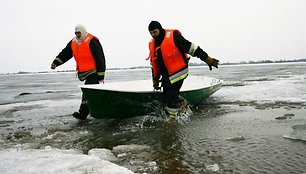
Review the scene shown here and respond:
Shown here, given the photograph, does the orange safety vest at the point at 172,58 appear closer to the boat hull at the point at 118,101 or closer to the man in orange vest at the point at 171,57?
the man in orange vest at the point at 171,57

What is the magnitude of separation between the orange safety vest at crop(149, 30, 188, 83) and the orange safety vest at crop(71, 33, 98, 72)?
132 centimetres

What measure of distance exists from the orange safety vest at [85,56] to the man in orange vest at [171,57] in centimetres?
127

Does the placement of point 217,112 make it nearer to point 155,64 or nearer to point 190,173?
point 155,64

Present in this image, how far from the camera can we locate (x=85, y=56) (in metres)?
5.72

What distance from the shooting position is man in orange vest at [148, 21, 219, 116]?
4961 millimetres

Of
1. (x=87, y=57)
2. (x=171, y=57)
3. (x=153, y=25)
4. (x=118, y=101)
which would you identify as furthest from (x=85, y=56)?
(x=171, y=57)

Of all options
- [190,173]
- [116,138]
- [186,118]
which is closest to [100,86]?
[116,138]

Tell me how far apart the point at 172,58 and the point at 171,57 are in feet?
0.09

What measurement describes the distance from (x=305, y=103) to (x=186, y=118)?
3.16m

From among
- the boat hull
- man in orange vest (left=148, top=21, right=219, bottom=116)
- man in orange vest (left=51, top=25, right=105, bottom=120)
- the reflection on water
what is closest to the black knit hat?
man in orange vest (left=148, top=21, right=219, bottom=116)

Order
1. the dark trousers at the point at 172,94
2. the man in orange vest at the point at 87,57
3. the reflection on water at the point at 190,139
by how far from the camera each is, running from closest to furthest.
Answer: the reflection on water at the point at 190,139, the dark trousers at the point at 172,94, the man in orange vest at the point at 87,57

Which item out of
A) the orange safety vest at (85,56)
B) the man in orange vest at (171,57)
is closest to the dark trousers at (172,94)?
the man in orange vest at (171,57)

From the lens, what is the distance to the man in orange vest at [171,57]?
16.3ft

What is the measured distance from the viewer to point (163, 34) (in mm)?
5082
